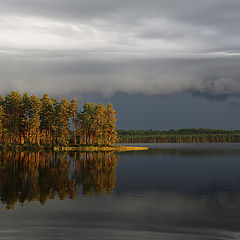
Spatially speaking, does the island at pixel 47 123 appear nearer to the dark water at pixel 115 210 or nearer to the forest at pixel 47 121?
the forest at pixel 47 121

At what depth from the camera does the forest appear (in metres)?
112

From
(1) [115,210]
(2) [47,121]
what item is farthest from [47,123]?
(1) [115,210]

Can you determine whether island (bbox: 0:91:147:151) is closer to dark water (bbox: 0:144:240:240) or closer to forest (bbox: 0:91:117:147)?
forest (bbox: 0:91:117:147)

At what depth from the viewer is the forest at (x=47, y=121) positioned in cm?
11244

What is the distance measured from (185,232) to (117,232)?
3656mm

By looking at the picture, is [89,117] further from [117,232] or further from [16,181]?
[117,232]

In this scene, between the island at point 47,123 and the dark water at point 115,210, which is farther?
the island at point 47,123

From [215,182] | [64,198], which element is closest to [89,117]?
[215,182]

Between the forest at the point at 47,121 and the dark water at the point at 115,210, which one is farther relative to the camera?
the forest at the point at 47,121

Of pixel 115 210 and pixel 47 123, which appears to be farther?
pixel 47 123

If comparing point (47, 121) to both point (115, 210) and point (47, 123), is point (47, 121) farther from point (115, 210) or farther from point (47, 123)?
point (115, 210)

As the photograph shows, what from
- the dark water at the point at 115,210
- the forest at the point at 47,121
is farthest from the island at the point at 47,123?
the dark water at the point at 115,210

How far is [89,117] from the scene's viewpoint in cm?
12338

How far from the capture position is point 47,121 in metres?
118
